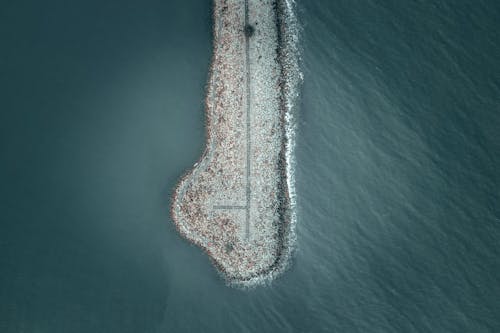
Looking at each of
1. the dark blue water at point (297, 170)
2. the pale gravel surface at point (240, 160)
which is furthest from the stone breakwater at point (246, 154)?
the dark blue water at point (297, 170)

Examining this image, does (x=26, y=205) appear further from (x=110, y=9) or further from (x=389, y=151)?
(x=389, y=151)

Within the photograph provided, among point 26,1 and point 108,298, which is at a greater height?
point 26,1

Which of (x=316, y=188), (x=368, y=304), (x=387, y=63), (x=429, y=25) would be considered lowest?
(x=368, y=304)

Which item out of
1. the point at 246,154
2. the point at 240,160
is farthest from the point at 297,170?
the point at 240,160

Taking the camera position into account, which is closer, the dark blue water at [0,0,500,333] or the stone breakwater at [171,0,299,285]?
the dark blue water at [0,0,500,333]

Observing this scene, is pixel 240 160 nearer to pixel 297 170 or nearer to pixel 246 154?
pixel 246 154

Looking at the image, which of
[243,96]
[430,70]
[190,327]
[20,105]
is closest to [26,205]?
[20,105]

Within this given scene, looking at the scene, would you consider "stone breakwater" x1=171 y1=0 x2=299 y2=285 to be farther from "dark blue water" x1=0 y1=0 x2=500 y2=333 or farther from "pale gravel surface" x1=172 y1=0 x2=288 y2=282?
"dark blue water" x1=0 y1=0 x2=500 y2=333

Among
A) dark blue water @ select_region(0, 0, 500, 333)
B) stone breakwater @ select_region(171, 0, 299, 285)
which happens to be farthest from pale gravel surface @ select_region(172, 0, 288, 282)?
dark blue water @ select_region(0, 0, 500, 333)
